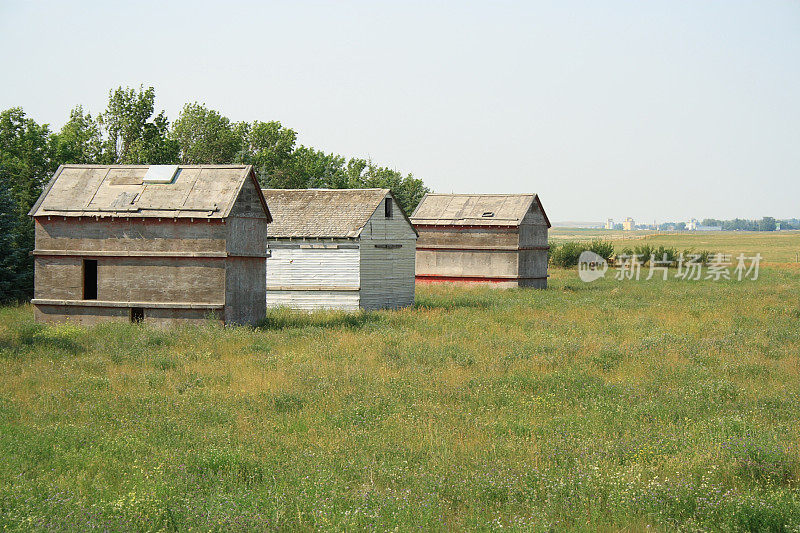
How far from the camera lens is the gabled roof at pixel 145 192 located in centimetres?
2317

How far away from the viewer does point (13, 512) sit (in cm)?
837

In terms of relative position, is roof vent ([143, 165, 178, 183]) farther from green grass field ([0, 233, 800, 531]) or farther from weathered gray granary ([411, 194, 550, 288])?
weathered gray granary ([411, 194, 550, 288])

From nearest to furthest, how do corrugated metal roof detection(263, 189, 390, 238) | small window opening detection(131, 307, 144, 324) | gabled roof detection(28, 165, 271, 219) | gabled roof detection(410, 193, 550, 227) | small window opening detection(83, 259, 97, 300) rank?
gabled roof detection(28, 165, 271, 219) → small window opening detection(131, 307, 144, 324) → small window opening detection(83, 259, 97, 300) → corrugated metal roof detection(263, 189, 390, 238) → gabled roof detection(410, 193, 550, 227)

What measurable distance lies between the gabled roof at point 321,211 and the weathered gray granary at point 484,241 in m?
11.8

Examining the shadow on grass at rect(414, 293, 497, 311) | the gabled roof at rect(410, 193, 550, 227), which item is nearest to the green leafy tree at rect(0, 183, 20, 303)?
the shadow on grass at rect(414, 293, 497, 311)

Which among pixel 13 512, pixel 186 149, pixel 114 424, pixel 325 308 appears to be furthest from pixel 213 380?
pixel 186 149

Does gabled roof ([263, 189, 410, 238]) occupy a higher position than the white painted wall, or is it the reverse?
gabled roof ([263, 189, 410, 238])

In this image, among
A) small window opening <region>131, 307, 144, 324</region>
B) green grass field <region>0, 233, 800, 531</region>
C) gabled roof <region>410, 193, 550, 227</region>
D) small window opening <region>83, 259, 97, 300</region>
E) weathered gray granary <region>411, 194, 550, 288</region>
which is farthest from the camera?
gabled roof <region>410, 193, 550, 227</region>

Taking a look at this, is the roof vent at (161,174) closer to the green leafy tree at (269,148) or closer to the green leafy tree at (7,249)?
the green leafy tree at (7,249)

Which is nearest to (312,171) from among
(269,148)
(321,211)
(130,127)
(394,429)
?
(269,148)

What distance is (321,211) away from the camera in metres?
30.6

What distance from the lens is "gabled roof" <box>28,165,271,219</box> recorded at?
23.2 metres

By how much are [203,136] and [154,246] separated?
4014cm

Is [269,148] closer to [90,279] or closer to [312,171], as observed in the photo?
[312,171]
